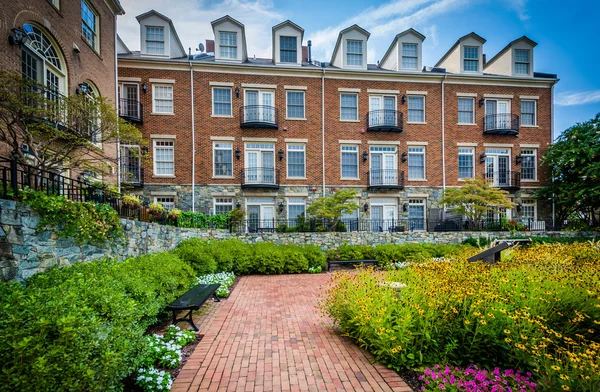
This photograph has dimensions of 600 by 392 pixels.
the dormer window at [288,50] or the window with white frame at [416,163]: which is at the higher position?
the dormer window at [288,50]

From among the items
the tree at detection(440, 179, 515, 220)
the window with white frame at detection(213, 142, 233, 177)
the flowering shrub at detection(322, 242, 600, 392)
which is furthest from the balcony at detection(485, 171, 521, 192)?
the window with white frame at detection(213, 142, 233, 177)

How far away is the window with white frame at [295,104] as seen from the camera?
1702 cm

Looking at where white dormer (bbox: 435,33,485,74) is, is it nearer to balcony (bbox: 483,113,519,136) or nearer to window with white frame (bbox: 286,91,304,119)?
balcony (bbox: 483,113,519,136)

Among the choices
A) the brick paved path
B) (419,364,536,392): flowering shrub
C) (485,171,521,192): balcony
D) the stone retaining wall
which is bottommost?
the brick paved path

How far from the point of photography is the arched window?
8148 mm

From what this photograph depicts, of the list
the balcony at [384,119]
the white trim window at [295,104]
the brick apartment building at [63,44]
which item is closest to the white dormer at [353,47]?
the balcony at [384,119]

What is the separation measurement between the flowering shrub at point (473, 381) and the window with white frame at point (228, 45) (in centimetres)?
1794

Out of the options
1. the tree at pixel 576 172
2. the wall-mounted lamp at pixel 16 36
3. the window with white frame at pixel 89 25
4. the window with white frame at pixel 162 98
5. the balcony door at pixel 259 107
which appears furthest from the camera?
the balcony door at pixel 259 107

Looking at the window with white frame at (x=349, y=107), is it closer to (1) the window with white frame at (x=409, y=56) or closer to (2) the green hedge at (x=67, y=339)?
(1) the window with white frame at (x=409, y=56)

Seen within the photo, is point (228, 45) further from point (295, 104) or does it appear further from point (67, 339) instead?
point (67, 339)

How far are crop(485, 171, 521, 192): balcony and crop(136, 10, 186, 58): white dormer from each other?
21893 mm

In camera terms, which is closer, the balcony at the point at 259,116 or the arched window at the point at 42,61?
the arched window at the point at 42,61

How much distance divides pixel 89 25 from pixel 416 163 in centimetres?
1845

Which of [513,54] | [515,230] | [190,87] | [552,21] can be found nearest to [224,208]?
[190,87]
